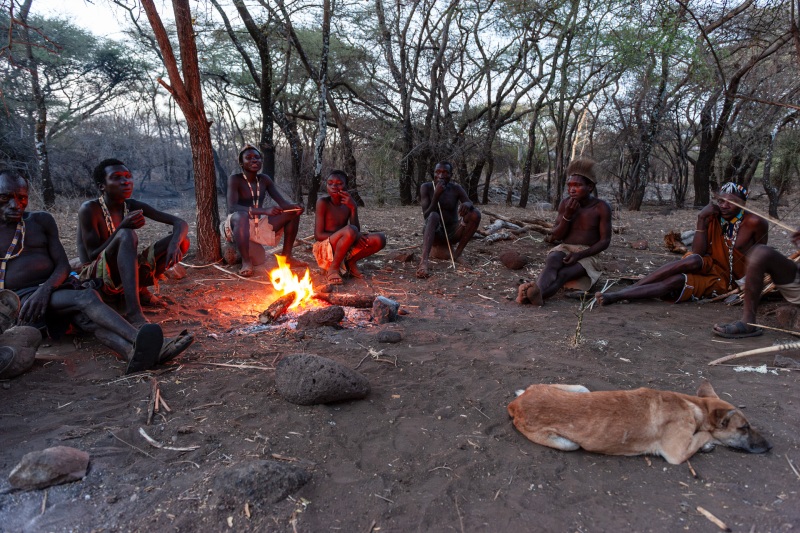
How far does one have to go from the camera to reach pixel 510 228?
9242 millimetres

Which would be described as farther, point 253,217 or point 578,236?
point 253,217

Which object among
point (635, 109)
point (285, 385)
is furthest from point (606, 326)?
point (635, 109)

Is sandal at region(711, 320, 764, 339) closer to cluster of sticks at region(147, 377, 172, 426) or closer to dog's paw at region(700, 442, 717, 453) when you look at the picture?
dog's paw at region(700, 442, 717, 453)

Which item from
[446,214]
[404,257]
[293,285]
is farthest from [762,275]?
[293,285]

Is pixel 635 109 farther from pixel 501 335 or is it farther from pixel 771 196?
pixel 501 335

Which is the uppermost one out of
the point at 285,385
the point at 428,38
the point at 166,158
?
the point at 428,38

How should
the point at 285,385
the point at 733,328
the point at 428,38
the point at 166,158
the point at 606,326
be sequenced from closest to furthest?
the point at 285,385
the point at 733,328
the point at 606,326
the point at 428,38
the point at 166,158

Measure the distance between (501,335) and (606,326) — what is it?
39.0 inches

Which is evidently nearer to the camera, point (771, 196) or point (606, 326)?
point (606, 326)

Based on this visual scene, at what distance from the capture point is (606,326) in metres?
4.32

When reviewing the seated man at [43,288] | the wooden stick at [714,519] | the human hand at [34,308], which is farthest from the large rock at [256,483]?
the human hand at [34,308]

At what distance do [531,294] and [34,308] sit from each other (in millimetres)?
4261

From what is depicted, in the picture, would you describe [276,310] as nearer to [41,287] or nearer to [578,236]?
[41,287]

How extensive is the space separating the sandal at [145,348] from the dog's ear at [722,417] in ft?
10.2
